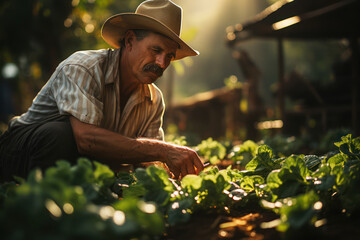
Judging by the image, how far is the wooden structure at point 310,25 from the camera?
17.5 ft

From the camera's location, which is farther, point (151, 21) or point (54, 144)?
point (151, 21)

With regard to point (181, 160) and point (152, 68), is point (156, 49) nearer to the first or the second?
point (152, 68)

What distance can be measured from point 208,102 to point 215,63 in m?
39.0

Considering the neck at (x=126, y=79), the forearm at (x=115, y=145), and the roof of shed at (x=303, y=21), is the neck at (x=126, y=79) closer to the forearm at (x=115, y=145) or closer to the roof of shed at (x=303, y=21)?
the forearm at (x=115, y=145)

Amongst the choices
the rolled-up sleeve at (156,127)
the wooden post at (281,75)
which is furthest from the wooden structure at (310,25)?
the rolled-up sleeve at (156,127)

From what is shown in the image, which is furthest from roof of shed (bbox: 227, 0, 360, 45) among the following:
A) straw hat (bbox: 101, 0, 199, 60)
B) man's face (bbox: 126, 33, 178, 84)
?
man's face (bbox: 126, 33, 178, 84)

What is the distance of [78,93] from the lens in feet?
7.38

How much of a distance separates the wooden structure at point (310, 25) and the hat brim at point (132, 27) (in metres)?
2.84

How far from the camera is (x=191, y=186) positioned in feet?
5.49

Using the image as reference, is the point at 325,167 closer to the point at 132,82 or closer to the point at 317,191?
the point at 317,191

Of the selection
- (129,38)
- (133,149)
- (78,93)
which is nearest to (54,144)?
(78,93)

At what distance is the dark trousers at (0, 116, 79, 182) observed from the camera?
2262 mm

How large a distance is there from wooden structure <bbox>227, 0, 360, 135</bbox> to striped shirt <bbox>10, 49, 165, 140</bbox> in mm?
3121

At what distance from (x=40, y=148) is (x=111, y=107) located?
650mm
